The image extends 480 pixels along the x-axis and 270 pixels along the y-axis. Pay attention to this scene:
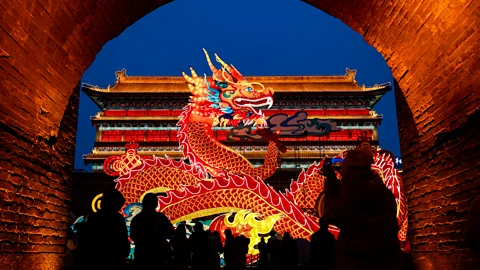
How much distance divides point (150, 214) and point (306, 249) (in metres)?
6.38

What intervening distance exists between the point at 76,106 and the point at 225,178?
17.5ft

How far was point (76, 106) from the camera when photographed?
5473 mm

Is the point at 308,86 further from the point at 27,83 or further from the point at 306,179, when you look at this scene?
the point at 27,83

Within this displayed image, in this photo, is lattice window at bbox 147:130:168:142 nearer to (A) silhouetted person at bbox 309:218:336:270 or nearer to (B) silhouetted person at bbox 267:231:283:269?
(B) silhouetted person at bbox 267:231:283:269

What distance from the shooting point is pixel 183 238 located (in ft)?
19.3

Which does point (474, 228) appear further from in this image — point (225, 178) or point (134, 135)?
point (134, 135)

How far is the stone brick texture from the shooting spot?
3797mm

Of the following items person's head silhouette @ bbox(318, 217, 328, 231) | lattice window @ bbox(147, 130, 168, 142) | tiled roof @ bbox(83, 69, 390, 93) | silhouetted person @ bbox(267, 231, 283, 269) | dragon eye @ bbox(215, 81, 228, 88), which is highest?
tiled roof @ bbox(83, 69, 390, 93)

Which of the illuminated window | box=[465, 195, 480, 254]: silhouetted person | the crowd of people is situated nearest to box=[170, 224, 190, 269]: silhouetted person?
the crowd of people

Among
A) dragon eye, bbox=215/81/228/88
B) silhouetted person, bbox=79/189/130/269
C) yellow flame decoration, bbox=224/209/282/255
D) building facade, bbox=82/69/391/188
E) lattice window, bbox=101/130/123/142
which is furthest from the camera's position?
lattice window, bbox=101/130/123/142

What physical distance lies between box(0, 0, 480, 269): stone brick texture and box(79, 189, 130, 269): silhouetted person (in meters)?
1.17

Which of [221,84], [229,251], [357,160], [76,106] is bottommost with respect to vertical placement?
[229,251]

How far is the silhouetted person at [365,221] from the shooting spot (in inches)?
96.7

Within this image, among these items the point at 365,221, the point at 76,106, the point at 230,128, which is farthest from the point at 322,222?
the point at 230,128
